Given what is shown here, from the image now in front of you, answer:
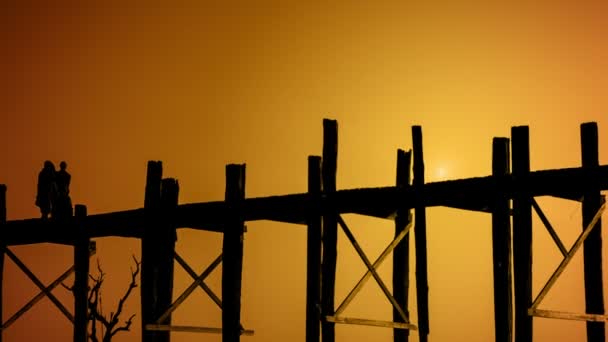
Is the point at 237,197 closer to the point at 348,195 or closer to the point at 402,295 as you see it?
the point at 348,195

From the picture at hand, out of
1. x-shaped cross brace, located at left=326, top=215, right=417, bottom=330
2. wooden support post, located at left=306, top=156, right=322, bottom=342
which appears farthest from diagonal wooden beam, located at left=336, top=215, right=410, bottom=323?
wooden support post, located at left=306, top=156, right=322, bottom=342

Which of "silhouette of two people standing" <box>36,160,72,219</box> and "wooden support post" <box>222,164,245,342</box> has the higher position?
"silhouette of two people standing" <box>36,160,72,219</box>

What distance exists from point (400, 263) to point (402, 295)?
1.54 feet

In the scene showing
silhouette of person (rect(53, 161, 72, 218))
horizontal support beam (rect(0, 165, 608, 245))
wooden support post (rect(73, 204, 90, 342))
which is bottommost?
wooden support post (rect(73, 204, 90, 342))

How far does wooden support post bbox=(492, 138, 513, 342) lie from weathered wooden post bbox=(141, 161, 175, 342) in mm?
5158

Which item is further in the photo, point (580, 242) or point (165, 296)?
point (165, 296)

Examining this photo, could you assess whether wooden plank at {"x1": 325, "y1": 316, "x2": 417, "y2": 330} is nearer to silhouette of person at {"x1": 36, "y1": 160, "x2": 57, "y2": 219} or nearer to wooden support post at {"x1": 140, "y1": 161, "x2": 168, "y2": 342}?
wooden support post at {"x1": 140, "y1": 161, "x2": 168, "y2": 342}

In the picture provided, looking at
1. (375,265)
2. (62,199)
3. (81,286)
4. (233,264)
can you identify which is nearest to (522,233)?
(375,265)

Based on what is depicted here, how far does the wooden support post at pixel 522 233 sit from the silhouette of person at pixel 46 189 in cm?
943

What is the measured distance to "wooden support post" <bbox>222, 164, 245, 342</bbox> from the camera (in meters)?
13.0

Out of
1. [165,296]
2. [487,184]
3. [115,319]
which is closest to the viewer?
[487,184]

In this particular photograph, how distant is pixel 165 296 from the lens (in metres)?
14.0

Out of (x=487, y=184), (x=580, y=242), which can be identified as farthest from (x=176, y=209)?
(x=580, y=242)

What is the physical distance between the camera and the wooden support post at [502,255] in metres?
10.9
